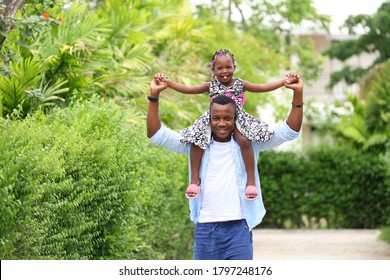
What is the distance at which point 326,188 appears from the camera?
81.8ft

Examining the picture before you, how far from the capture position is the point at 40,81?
1093 cm

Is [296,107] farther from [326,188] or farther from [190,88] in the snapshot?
[326,188]

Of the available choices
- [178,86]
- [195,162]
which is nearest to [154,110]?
[178,86]

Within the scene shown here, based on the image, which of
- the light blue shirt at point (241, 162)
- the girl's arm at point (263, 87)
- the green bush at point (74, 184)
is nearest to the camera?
the green bush at point (74, 184)

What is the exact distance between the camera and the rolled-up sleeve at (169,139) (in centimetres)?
653

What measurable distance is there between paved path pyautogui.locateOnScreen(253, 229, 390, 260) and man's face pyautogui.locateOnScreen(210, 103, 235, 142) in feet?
32.5

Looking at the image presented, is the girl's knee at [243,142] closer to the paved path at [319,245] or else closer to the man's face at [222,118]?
the man's face at [222,118]

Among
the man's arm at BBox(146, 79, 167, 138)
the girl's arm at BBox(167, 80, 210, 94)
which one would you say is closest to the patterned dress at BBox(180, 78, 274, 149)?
the girl's arm at BBox(167, 80, 210, 94)

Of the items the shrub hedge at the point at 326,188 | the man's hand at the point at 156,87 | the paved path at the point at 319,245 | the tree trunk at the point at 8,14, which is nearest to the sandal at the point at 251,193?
the man's hand at the point at 156,87

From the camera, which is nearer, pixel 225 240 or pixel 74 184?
pixel 225 240

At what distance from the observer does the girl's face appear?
21.7ft

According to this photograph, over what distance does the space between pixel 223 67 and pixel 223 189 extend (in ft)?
2.78

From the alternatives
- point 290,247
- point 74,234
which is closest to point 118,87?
point 74,234

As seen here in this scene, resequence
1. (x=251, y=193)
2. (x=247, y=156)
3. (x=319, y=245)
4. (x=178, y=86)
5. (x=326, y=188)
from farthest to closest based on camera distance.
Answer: (x=326, y=188)
(x=319, y=245)
(x=178, y=86)
(x=247, y=156)
(x=251, y=193)
